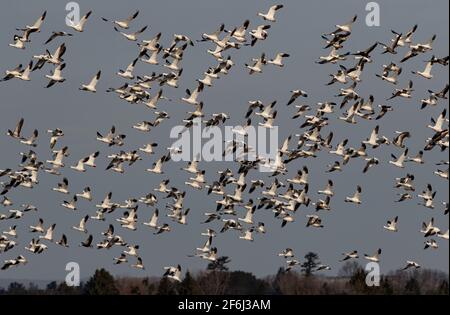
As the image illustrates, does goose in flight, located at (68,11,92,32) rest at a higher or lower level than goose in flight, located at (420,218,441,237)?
higher

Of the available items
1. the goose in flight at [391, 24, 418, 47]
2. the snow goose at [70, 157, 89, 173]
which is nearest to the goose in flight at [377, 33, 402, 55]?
the goose in flight at [391, 24, 418, 47]

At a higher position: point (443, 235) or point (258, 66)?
point (258, 66)

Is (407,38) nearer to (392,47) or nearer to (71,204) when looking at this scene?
(392,47)

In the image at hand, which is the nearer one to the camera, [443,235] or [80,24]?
[80,24]

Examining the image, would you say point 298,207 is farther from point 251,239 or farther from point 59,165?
point 59,165

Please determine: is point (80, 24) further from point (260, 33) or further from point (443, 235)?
point (443, 235)

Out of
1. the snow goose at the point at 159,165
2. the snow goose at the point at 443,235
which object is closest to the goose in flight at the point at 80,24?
the snow goose at the point at 159,165

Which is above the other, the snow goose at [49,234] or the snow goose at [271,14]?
the snow goose at [271,14]

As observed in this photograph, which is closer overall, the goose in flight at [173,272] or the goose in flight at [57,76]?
the goose in flight at [57,76]

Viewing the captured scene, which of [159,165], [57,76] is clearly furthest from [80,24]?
[159,165]

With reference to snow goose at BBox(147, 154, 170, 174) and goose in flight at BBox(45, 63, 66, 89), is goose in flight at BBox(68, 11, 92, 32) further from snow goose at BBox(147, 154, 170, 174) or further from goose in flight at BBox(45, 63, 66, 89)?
snow goose at BBox(147, 154, 170, 174)

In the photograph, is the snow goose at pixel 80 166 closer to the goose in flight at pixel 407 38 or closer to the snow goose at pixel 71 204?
the snow goose at pixel 71 204
